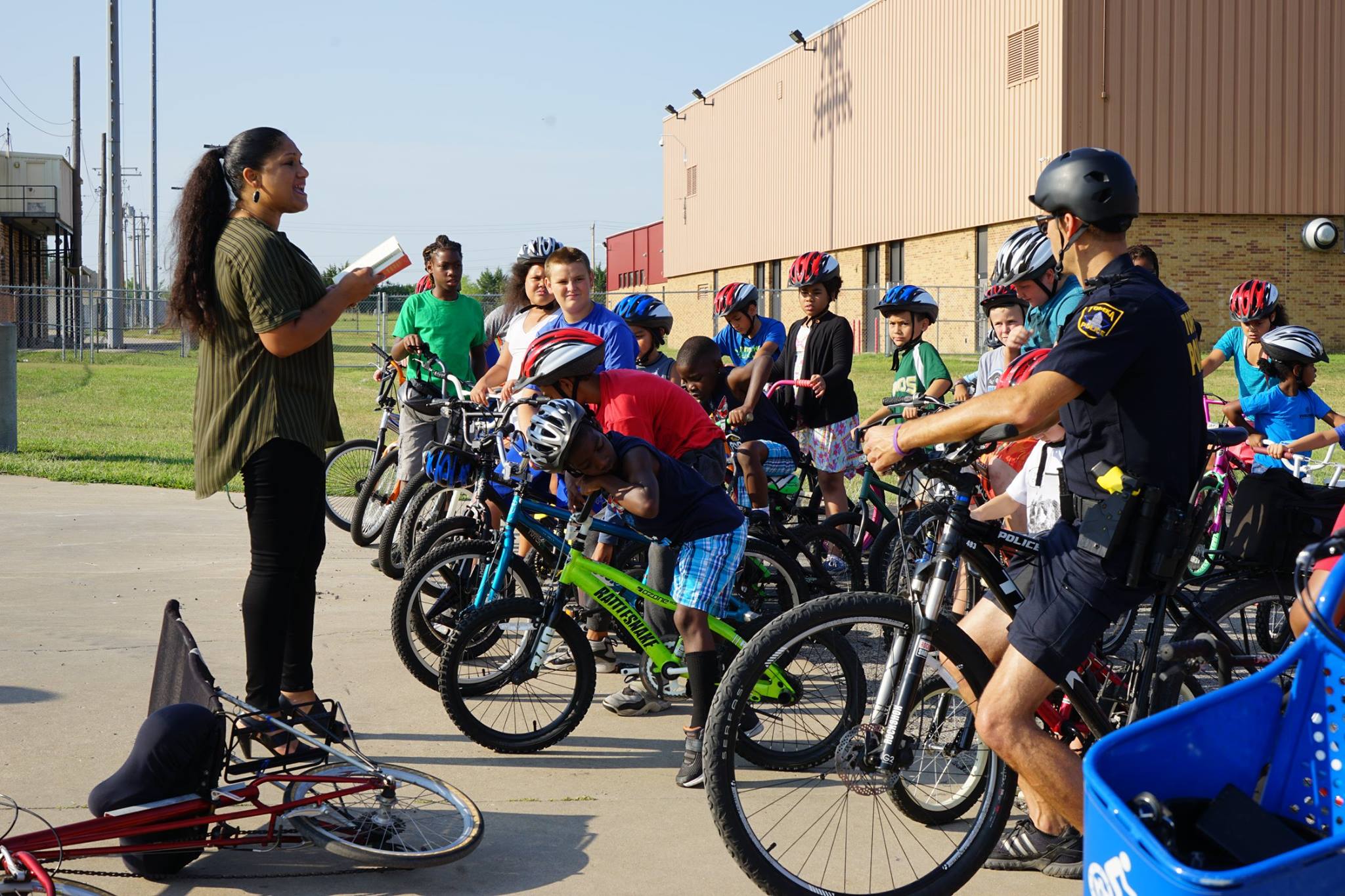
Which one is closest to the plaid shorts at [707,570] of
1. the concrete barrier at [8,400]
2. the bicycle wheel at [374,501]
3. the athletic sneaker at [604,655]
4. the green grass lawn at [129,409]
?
the athletic sneaker at [604,655]

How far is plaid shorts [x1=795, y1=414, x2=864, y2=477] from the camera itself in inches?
343

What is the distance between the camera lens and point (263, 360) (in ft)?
15.8

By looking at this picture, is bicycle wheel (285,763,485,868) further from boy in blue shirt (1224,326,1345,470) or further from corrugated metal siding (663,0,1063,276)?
corrugated metal siding (663,0,1063,276)

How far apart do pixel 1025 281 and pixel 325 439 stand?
9.90ft

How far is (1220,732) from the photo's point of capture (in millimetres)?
2902

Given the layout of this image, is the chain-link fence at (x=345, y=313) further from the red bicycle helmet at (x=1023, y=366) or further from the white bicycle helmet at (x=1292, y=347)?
the red bicycle helmet at (x=1023, y=366)

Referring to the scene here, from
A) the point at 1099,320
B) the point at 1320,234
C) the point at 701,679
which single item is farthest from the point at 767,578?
the point at 1320,234

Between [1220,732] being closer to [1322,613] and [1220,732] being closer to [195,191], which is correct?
[1322,613]

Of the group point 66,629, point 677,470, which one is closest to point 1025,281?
point 677,470

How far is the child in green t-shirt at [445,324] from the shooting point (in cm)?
907

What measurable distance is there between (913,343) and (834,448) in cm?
85

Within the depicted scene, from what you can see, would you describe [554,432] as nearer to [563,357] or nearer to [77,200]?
[563,357]

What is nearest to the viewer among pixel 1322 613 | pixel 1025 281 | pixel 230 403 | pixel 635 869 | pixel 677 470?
pixel 1322 613

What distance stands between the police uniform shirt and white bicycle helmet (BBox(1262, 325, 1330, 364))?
15.5 ft
